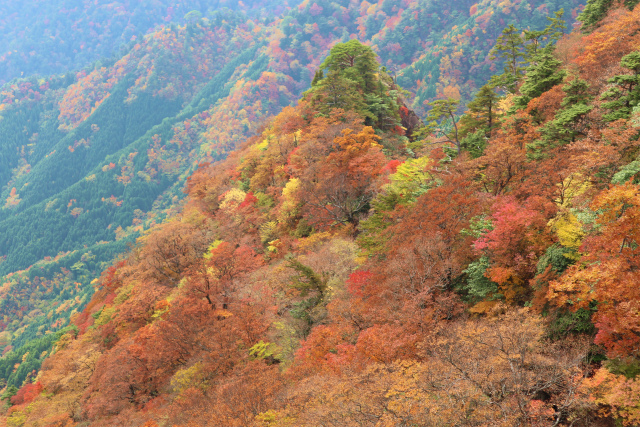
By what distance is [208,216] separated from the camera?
79.2 metres

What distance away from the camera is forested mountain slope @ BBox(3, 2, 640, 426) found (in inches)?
631

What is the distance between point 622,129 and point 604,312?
11.7m

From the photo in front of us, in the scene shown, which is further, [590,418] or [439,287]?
[439,287]

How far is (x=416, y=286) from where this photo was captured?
1075 inches

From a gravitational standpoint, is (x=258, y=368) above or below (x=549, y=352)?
below

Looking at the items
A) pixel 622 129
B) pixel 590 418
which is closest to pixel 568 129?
pixel 622 129

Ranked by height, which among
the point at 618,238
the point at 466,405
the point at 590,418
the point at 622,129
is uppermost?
the point at 622,129

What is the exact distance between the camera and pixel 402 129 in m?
74.8

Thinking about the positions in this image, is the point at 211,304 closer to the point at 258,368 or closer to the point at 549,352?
the point at 258,368

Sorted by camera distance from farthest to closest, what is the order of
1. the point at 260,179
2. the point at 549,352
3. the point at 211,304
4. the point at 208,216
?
the point at 208,216, the point at 260,179, the point at 211,304, the point at 549,352

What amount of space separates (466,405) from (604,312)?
7.30 metres

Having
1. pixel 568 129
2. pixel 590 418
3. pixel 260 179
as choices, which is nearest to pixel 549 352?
pixel 590 418

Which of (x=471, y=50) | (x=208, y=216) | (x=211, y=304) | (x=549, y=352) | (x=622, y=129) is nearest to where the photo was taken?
(x=549, y=352)

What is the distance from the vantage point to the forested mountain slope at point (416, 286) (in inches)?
631
